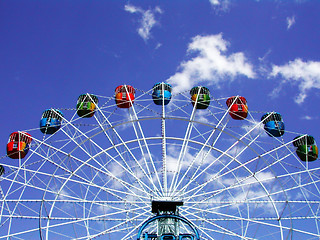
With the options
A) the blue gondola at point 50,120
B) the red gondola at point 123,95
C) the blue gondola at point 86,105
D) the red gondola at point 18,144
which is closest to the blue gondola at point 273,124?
the red gondola at point 123,95

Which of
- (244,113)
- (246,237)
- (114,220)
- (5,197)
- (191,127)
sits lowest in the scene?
(246,237)

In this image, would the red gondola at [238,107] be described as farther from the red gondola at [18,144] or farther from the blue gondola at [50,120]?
the red gondola at [18,144]

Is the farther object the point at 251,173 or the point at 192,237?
the point at 251,173

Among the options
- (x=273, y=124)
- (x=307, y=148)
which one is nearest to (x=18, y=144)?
(x=273, y=124)

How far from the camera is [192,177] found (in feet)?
71.5

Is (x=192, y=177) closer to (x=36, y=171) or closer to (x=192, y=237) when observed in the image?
(x=192, y=237)

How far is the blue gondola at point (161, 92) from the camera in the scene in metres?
23.9

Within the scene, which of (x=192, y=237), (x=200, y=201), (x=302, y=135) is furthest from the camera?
(x=302, y=135)

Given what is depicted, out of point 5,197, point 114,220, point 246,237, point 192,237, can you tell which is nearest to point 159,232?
point 192,237

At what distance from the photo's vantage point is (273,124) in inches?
980

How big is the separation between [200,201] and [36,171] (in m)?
9.51

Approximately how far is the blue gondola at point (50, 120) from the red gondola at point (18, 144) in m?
1.23

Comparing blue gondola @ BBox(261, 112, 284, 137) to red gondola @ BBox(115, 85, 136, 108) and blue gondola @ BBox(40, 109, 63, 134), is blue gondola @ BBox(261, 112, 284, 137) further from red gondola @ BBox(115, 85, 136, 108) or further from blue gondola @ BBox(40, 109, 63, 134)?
blue gondola @ BBox(40, 109, 63, 134)

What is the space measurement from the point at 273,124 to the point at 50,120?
594 inches
